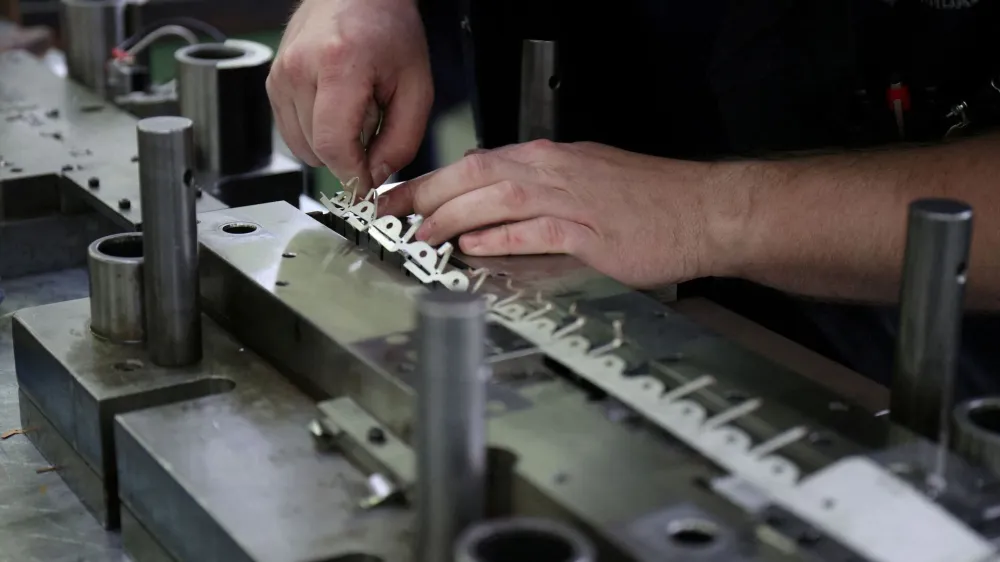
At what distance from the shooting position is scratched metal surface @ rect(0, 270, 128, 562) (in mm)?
881

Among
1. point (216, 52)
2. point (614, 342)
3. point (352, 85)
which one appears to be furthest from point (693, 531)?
point (216, 52)

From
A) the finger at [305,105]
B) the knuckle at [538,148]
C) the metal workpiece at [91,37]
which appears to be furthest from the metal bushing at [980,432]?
the metal workpiece at [91,37]

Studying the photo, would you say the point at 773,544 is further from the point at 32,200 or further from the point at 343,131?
the point at 32,200

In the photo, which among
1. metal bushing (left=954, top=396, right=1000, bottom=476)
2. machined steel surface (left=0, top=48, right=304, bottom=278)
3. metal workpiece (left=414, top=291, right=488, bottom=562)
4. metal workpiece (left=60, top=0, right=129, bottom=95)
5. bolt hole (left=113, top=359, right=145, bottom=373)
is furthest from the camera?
metal workpiece (left=60, top=0, right=129, bottom=95)

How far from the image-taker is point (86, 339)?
0.99 m

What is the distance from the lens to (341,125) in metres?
1.17

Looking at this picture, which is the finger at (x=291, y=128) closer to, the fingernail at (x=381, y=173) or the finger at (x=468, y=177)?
the fingernail at (x=381, y=173)

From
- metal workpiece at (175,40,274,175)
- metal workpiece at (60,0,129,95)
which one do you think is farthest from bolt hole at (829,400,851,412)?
metal workpiece at (60,0,129,95)

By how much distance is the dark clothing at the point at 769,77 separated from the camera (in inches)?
46.6

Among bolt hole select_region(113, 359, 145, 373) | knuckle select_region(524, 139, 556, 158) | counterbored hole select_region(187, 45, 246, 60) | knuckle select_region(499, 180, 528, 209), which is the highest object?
counterbored hole select_region(187, 45, 246, 60)

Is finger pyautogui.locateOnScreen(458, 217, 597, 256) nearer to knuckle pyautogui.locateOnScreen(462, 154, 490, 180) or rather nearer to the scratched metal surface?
knuckle pyautogui.locateOnScreen(462, 154, 490, 180)

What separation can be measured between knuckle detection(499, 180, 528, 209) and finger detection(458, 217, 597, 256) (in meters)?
0.02

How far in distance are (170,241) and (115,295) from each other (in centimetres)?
9

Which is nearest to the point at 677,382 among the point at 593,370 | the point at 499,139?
the point at 593,370
